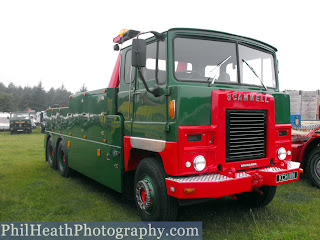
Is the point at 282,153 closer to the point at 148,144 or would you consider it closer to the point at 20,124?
the point at 148,144

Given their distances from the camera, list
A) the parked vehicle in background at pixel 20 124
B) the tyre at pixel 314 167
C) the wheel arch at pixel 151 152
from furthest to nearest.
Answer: the parked vehicle in background at pixel 20 124, the tyre at pixel 314 167, the wheel arch at pixel 151 152

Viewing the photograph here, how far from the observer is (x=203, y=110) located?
4121 mm

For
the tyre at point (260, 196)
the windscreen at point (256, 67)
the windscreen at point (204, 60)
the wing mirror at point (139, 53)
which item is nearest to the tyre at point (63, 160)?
the tyre at point (260, 196)

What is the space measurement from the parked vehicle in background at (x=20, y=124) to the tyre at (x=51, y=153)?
1838 centimetres

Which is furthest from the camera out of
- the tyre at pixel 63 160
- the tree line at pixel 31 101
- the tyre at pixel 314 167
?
the tree line at pixel 31 101

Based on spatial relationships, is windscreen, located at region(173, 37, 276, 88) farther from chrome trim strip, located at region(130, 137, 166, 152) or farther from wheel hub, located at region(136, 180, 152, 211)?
wheel hub, located at region(136, 180, 152, 211)

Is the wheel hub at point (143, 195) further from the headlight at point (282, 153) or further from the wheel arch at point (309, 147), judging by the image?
the wheel arch at point (309, 147)

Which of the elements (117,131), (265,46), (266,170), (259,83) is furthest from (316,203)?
(117,131)

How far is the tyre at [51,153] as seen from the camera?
8.87 metres

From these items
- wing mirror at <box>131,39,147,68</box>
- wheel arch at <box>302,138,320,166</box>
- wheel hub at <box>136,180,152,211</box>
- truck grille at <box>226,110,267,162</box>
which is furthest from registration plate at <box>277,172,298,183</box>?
wheel arch at <box>302,138,320,166</box>

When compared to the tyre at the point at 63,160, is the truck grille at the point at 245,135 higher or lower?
higher

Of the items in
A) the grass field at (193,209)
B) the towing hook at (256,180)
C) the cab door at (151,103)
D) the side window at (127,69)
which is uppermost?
the side window at (127,69)

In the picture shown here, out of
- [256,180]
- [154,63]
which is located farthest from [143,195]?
[154,63]

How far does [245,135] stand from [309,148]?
137 inches
